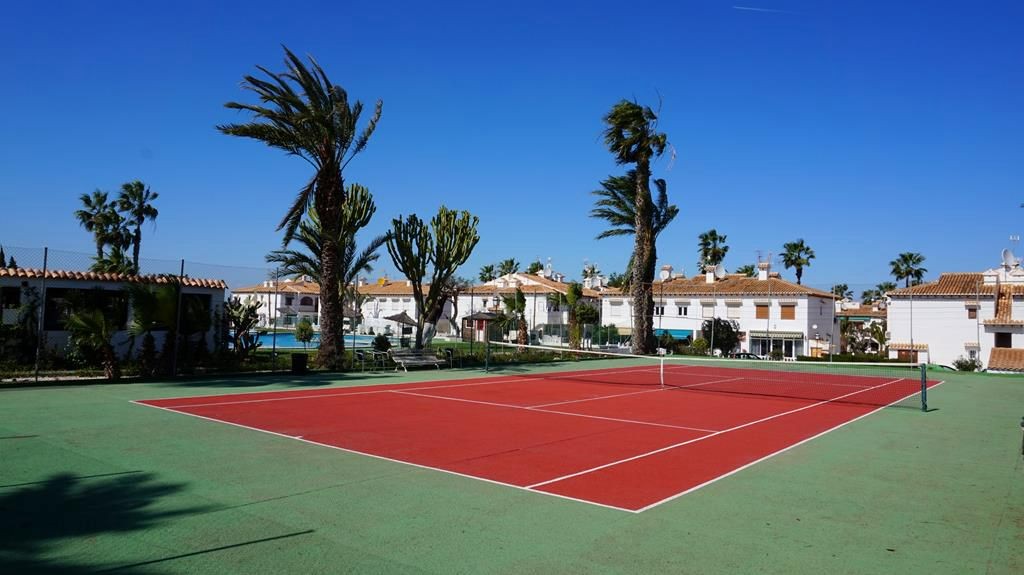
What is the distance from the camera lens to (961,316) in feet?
144

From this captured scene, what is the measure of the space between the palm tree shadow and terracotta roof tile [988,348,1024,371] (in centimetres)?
4044

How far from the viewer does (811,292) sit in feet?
173

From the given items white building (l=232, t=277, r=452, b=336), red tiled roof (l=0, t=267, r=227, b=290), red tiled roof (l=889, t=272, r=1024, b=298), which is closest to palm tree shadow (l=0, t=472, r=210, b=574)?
red tiled roof (l=0, t=267, r=227, b=290)

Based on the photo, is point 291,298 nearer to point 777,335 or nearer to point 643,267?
point 643,267

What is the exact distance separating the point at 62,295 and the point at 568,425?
1849 cm

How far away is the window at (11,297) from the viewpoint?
21.6 metres

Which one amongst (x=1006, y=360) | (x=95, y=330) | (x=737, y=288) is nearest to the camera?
(x=95, y=330)

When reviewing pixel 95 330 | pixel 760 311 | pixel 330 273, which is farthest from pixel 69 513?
pixel 760 311

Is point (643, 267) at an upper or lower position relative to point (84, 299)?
upper

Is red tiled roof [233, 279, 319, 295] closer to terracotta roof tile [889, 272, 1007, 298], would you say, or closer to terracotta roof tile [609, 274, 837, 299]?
terracotta roof tile [609, 274, 837, 299]

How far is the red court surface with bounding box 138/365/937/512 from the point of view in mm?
8891

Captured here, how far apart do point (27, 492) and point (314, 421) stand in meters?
5.68

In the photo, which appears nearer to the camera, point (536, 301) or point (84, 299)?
point (84, 299)

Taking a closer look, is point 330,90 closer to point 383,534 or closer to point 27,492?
point 27,492
